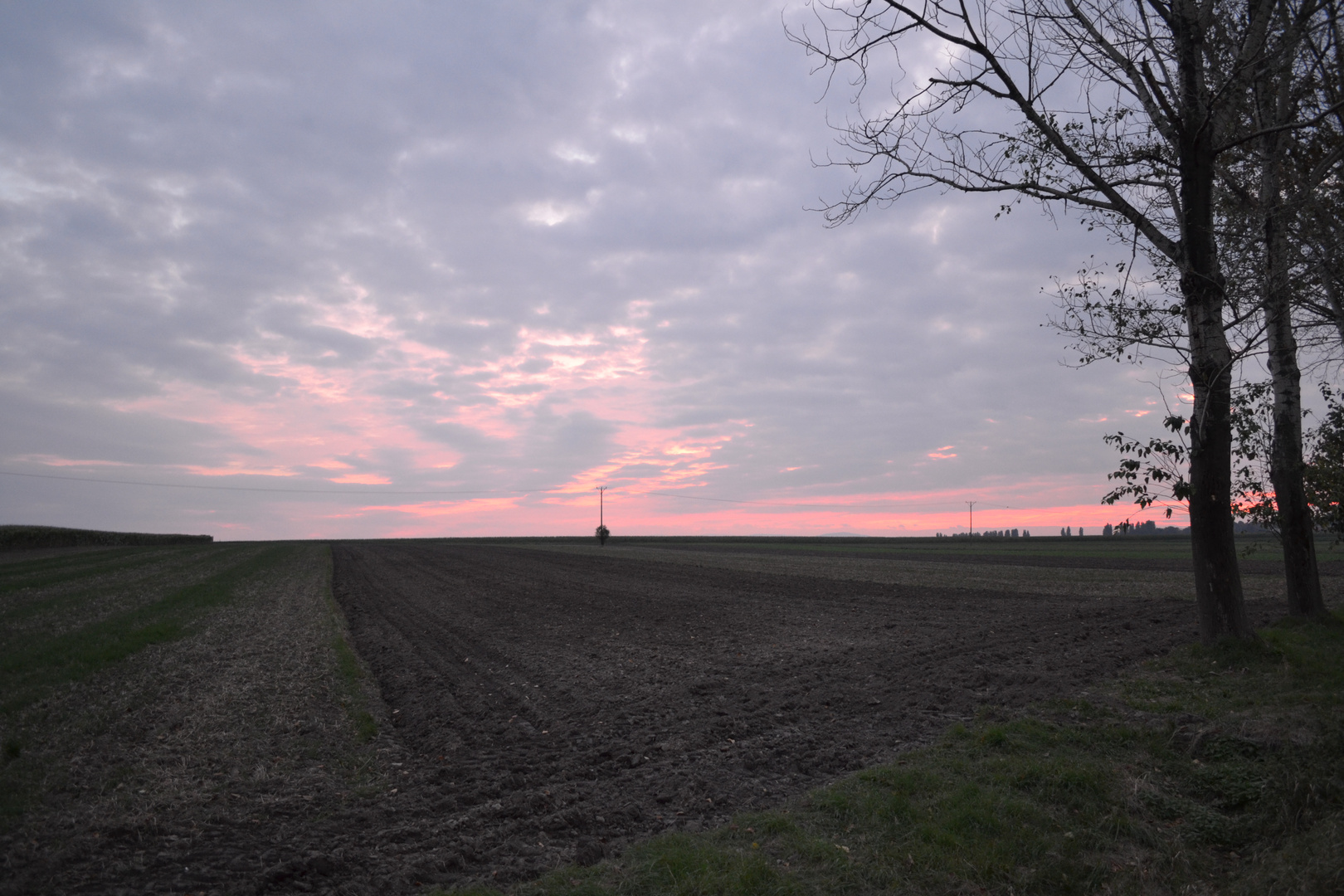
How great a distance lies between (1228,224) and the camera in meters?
10.2

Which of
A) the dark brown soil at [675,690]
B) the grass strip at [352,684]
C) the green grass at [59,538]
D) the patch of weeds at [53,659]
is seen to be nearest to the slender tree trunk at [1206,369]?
the dark brown soil at [675,690]

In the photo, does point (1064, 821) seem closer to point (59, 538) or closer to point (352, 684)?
point (352, 684)

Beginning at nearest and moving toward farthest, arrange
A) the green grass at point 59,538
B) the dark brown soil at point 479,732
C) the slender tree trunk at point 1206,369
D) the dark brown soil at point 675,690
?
the dark brown soil at point 479,732, the dark brown soil at point 675,690, the slender tree trunk at point 1206,369, the green grass at point 59,538

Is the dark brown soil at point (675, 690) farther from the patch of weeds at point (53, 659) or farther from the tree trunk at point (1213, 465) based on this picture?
the patch of weeds at point (53, 659)

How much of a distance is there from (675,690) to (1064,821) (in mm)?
6361

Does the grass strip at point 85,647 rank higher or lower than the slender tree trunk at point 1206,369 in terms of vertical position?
lower

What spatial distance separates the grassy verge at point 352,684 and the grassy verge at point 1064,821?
5626 mm

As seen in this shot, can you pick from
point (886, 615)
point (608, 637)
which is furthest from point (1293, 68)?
point (608, 637)

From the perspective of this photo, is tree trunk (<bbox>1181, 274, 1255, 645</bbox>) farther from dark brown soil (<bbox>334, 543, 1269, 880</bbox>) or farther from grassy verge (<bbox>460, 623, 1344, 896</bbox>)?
grassy verge (<bbox>460, 623, 1344, 896</bbox>)

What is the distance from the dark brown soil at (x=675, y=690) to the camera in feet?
20.6

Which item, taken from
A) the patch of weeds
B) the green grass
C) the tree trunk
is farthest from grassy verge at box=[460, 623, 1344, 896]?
the green grass

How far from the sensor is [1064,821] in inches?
199

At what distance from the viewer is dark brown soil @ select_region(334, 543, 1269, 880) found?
628cm

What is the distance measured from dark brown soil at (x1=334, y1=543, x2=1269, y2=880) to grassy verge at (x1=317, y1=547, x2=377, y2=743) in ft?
1.20
